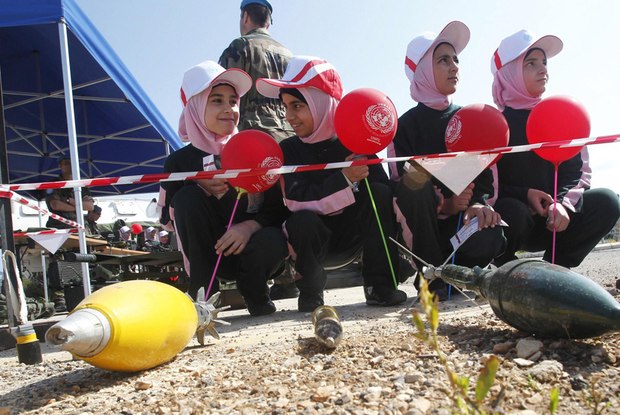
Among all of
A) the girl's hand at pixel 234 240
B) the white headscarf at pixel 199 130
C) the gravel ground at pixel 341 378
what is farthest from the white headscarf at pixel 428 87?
the gravel ground at pixel 341 378

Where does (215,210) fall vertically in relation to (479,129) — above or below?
below

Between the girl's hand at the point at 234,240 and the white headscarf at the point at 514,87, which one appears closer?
the girl's hand at the point at 234,240

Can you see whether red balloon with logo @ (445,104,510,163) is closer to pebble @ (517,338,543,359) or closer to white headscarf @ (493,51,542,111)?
white headscarf @ (493,51,542,111)

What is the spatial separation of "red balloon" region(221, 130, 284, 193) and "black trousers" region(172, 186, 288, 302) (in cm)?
28

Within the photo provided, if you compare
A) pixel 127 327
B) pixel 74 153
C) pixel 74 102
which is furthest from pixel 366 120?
pixel 74 102

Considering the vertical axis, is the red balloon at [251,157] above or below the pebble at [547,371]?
above

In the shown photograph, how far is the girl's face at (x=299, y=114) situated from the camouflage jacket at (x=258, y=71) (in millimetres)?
1298

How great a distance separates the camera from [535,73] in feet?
12.2

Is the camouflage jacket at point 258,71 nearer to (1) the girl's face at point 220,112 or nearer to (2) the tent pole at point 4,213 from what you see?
(1) the girl's face at point 220,112

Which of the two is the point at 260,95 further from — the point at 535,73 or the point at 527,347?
the point at 527,347

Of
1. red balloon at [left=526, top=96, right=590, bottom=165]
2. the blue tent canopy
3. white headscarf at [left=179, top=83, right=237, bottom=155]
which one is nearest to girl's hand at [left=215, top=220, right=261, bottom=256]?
white headscarf at [left=179, top=83, right=237, bottom=155]

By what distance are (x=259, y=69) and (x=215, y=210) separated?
2038 millimetres

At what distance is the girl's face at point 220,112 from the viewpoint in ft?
11.2

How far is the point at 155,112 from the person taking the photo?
7328 mm
